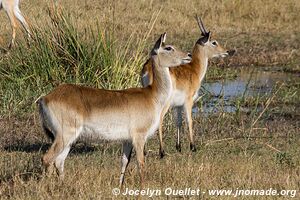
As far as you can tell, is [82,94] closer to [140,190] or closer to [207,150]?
[140,190]

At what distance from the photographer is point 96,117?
7.11 metres

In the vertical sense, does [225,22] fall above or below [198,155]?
below

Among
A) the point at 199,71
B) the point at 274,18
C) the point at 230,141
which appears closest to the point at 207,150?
the point at 230,141

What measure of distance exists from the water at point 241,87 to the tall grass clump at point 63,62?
1.27 metres

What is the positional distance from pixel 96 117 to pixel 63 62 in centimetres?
481

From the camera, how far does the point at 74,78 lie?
11.6 m

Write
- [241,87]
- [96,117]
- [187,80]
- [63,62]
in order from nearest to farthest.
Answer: [96,117], [187,80], [63,62], [241,87]

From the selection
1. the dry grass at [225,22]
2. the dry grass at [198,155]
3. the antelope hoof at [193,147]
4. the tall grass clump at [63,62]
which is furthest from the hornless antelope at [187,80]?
the dry grass at [225,22]

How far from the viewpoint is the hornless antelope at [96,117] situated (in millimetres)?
7062

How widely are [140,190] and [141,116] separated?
724 mm

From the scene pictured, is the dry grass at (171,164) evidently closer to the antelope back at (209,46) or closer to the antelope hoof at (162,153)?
the antelope hoof at (162,153)

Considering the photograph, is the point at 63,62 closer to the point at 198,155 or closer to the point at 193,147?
the point at 193,147

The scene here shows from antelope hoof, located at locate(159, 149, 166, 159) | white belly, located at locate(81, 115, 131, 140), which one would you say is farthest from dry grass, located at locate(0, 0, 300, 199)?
white belly, located at locate(81, 115, 131, 140)

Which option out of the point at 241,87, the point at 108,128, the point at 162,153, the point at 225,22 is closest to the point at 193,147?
the point at 162,153
